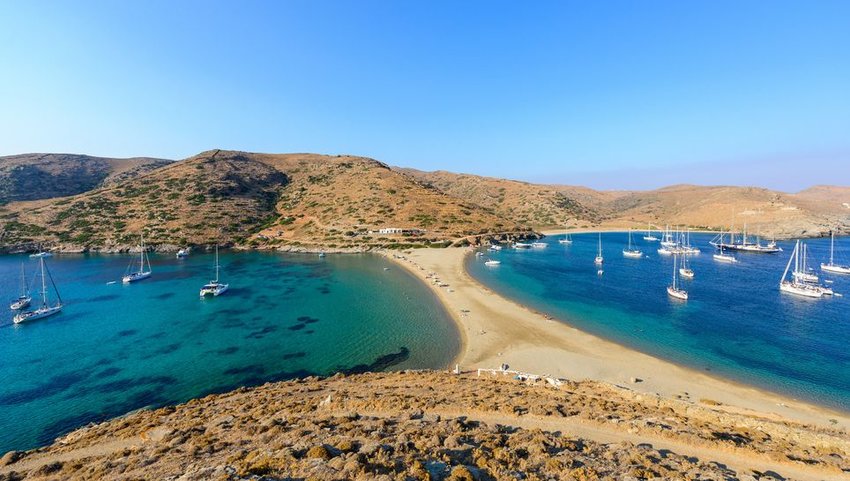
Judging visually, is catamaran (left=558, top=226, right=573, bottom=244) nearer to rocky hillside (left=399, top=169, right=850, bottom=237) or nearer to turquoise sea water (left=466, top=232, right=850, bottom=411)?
rocky hillside (left=399, top=169, right=850, bottom=237)

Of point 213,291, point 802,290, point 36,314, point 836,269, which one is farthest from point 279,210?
point 836,269

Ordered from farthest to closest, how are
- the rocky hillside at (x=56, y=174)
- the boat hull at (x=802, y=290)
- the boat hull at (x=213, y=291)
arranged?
the rocky hillside at (x=56, y=174) → the boat hull at (x=213, y=291) → the boat hull at (x=802, y=290)

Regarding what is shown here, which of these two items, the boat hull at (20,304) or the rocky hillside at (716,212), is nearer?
the boat hull at (20,304)

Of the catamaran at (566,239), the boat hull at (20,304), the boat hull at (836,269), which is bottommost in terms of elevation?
the boat hull at (20,304)

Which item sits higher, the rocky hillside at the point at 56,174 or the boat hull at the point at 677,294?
the rocky hillside at the point at 56,174

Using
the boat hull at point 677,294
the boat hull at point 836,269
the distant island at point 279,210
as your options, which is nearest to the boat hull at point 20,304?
the distant island at point 279,210

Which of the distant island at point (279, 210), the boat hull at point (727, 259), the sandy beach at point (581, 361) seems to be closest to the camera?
the sandy beach at point (581, 361)

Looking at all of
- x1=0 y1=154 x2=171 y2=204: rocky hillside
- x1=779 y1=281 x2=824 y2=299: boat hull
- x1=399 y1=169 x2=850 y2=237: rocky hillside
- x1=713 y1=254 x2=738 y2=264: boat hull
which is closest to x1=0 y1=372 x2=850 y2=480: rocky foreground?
x1=779 y1=281 x2=824 y2=299: boat hull

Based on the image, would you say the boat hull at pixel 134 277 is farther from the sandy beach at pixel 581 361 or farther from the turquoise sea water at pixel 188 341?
the sandy beach at pixel 581 361
